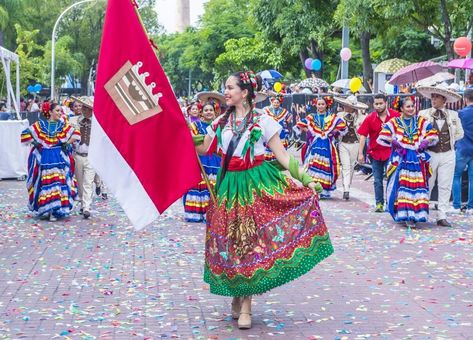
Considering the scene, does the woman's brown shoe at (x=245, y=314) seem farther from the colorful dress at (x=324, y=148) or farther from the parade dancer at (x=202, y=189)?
the colorful dress at (x=324, y=148)

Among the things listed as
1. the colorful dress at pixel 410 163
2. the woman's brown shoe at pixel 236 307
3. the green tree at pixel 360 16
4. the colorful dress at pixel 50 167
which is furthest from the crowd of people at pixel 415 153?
the green tree at pixel 360 16

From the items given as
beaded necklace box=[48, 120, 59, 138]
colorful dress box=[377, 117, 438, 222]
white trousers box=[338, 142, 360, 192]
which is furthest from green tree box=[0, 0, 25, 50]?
colorful dress box=[377, 117, 438, 222]

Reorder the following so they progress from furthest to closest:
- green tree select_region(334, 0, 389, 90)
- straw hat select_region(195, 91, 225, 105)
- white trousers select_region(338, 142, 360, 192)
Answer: green tree select_region(334, 0, 389, 90) → white trousers select_region(338, 142, 360, 192) → straw hat select_region(195, 91, 225, 105)

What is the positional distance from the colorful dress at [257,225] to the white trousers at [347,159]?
9.67 meters

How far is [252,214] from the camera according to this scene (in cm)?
703

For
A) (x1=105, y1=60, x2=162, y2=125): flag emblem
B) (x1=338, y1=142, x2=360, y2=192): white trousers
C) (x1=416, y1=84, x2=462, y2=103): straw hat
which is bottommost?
(x1=338, y1=142, x2=360, y2=192): white trousers

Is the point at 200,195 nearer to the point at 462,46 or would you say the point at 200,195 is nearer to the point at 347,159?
the point at 347,159

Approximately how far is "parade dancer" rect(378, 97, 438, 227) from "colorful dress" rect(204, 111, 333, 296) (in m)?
5.51

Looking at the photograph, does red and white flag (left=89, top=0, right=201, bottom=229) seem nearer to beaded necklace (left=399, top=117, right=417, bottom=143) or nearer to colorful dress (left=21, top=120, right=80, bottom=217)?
beaded necklace (left=399, top=117, right=417, bottom=143)

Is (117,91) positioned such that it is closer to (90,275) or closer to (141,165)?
(141,165)

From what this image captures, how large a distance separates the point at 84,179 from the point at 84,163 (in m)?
0.26

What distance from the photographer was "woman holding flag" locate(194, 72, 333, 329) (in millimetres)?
6984

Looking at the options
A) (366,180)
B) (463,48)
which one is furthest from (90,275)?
(463,48)

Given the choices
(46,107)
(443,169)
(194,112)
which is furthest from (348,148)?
(46,107)
